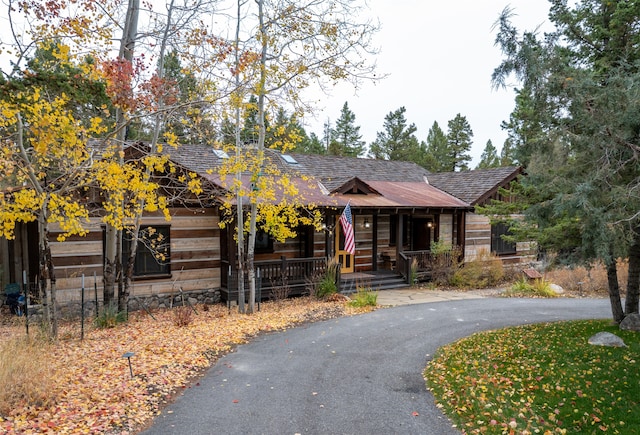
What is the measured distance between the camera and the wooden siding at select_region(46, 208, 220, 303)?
37.2ft

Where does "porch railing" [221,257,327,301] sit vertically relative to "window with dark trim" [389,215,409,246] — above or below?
below

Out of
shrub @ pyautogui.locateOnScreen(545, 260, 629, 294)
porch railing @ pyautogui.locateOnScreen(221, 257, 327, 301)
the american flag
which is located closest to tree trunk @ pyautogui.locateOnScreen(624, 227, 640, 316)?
shrub @ pyautogui.locateOnScreen(545, 260, 629, 294)

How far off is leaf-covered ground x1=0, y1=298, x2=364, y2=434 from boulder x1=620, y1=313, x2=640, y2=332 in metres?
6.37

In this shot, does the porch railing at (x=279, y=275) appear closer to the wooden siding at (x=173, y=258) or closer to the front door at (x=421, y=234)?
the wooden siding at (x=173, y=258)

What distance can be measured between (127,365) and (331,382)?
3395 millimetres

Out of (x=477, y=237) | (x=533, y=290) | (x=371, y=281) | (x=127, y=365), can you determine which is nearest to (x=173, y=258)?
(x=127, y=365)

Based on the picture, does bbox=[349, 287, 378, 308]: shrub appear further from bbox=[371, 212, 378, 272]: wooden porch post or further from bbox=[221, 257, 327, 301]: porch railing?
bbox=[371, 212, 378, 272]: wooden porch post

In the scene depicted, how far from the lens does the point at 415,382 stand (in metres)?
6.63

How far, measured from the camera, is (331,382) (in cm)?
658

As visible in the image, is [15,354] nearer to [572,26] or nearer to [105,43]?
[105,43]

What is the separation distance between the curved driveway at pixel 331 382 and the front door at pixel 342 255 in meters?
5.64

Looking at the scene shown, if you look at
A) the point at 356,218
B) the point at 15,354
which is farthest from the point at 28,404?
the point at 356,218

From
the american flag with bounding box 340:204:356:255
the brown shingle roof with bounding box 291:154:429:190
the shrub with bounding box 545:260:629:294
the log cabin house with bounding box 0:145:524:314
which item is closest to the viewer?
the log cabin house with bounding box 0:145:524:314

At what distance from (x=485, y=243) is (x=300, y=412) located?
15805 mm
